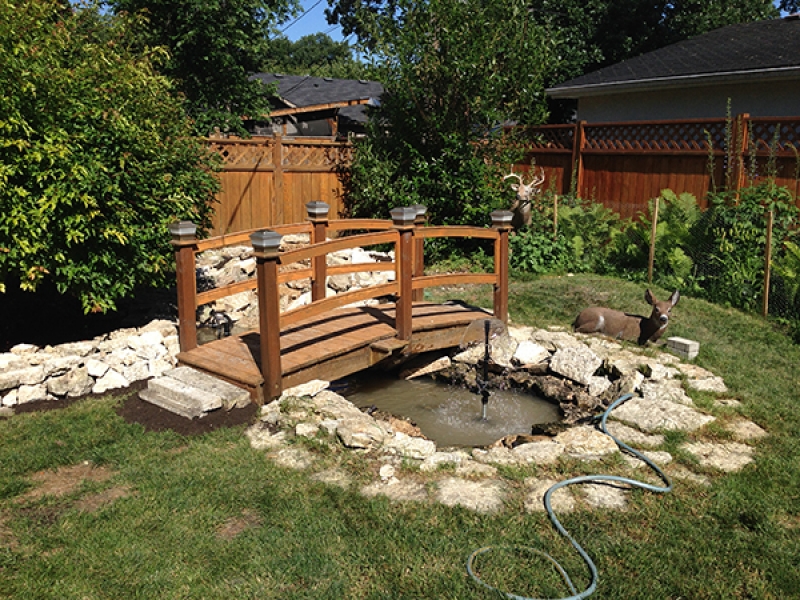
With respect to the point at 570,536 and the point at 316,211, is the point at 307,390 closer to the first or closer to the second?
the point at 316,211

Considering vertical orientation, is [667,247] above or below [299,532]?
above

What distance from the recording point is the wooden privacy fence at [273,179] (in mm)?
12562

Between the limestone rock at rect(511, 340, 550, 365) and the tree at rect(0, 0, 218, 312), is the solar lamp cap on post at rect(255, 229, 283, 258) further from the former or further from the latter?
the limestone rock at rect(511, 340, 550, 365)

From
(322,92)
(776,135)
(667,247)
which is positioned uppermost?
(322,92)

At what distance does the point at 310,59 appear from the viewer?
79250 mm

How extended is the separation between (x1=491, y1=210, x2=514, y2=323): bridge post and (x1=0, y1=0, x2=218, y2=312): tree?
330 cm

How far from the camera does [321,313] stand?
22.6 feet

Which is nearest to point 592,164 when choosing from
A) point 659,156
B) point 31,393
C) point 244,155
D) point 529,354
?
point 659,156

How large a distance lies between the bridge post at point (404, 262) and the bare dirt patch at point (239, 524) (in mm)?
3182

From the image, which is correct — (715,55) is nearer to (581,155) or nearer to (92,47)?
(581,155)

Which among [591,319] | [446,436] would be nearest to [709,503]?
[446,436]

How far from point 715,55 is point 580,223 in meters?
5.21

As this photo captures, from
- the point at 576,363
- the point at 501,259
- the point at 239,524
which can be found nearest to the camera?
the point at 239,524

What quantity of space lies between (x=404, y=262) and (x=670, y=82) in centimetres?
925
